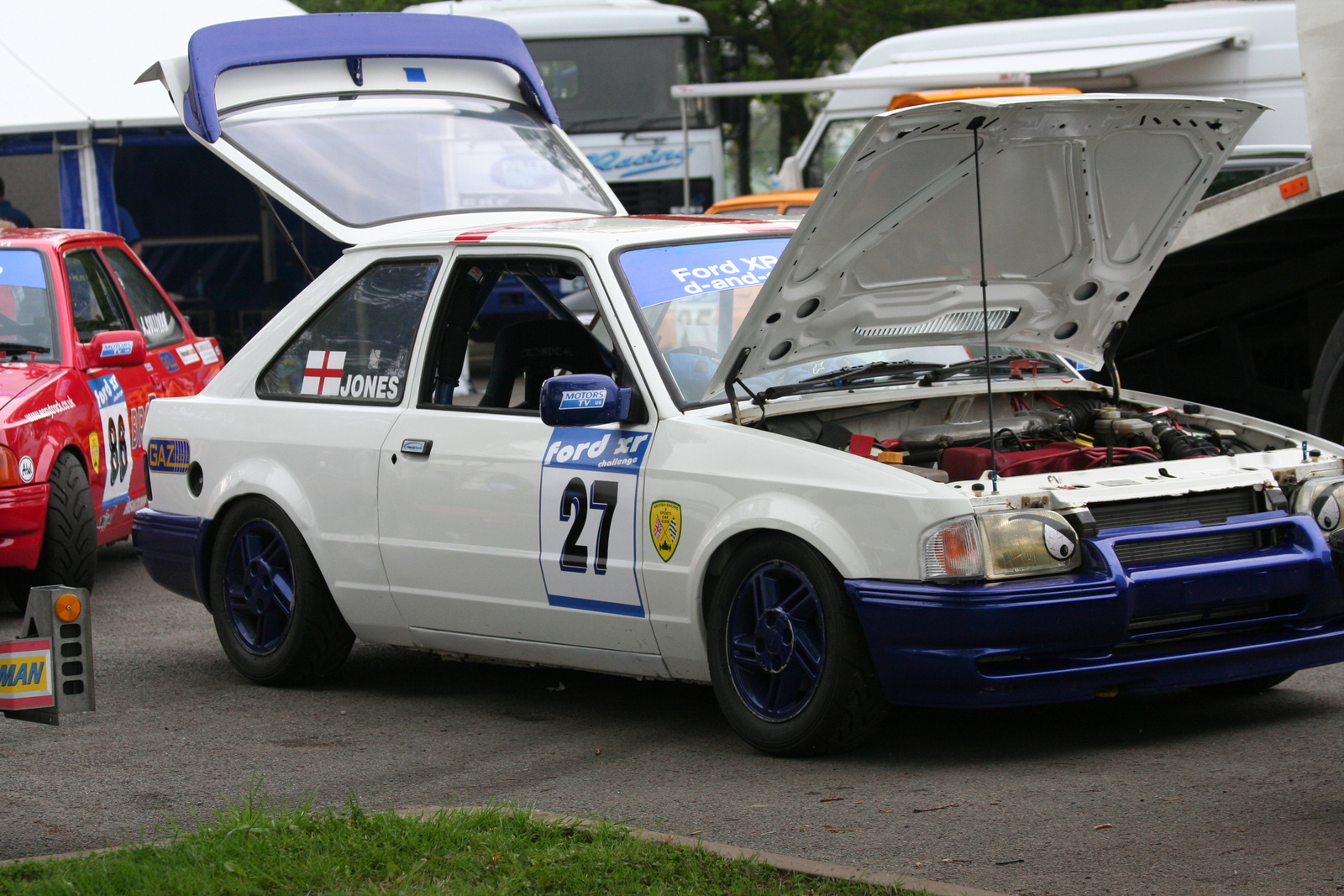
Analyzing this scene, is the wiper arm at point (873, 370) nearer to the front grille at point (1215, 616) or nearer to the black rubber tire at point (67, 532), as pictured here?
the front grille at point (1215, 616)

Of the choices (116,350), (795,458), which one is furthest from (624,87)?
(795,458)

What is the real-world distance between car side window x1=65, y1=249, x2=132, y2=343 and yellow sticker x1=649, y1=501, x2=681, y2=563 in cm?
449

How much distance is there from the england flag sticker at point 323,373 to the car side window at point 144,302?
3.18 metres

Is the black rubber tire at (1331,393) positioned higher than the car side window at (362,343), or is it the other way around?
the car side window at (362,343)

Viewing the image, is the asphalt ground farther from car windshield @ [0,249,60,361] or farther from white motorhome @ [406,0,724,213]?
white motorhome @ [406,0,724,213]

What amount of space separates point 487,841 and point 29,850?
1.26 meters

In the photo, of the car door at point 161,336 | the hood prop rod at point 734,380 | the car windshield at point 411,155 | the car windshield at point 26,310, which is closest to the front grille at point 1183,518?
the hood prop rod at point 734,380

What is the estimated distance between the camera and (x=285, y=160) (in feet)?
24.8

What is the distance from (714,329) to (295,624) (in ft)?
6.47

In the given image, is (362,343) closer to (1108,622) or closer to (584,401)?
(584,401)

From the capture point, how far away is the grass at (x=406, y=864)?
397 centimetres

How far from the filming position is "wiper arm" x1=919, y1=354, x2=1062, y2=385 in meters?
5.97

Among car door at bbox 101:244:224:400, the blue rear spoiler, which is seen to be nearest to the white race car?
the blue rear spoiler

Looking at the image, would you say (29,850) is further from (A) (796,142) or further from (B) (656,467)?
(A) (796,142)
